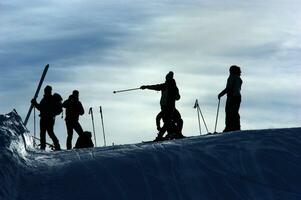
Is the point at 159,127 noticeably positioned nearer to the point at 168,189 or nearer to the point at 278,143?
the point at 278,143

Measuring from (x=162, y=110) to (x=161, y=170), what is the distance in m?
5.35

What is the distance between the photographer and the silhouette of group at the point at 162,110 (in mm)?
19312

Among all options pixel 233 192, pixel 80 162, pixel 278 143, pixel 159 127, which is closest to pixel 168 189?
pixel 233 192

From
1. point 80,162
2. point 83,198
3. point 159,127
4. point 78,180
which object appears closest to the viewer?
point 83,198

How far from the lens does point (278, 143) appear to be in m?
16.5

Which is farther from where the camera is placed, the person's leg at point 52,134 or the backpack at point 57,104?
the person's leg at point 52,134

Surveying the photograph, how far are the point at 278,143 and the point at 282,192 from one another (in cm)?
269

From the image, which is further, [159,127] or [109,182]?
[159,127]

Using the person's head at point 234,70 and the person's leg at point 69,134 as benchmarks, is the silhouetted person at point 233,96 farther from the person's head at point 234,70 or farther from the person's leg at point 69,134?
the person's leg at point 69,134

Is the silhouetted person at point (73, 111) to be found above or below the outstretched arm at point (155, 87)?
below

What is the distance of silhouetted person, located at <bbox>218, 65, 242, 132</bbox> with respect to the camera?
19.2 m

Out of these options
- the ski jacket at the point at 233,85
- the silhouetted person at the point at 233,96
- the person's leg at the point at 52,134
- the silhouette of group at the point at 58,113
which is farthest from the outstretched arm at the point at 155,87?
the person's leg at the point at 52,134

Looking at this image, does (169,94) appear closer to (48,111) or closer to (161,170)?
(48,111)

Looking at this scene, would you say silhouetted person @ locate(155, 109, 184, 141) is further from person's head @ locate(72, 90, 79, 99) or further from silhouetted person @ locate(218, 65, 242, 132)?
person's head @ locate(72, 90, 79, 99)
